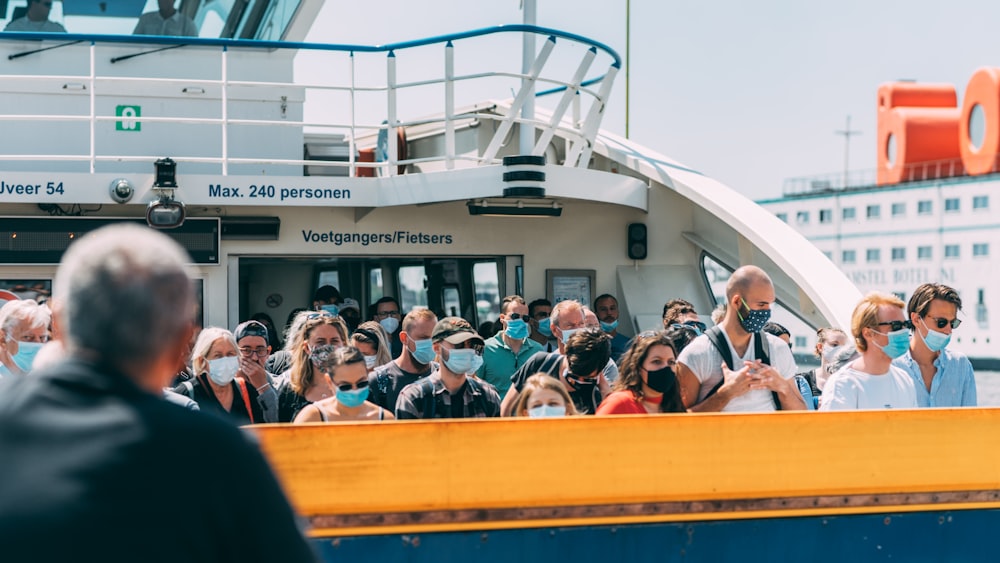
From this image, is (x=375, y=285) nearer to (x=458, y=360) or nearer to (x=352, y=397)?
(x=458, y=360)

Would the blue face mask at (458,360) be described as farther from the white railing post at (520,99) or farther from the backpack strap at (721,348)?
the white railing post at (520,99)

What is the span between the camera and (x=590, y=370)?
17.9ft

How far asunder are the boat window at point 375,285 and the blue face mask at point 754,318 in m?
7.16

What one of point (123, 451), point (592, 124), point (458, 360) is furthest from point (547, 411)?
point (592, 124)

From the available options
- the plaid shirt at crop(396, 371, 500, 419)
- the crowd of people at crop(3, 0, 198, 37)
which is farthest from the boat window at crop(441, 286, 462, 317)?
the plaid shirt at crop(396, 371, 500, 419)

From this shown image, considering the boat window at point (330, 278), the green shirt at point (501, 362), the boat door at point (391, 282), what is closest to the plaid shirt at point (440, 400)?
the green shirt at point (501, 362)

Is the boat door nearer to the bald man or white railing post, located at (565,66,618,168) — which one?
white railing post, located at (565,66,618,168)

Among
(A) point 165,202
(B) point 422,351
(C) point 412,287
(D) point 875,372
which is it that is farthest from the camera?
(C) point 412,287

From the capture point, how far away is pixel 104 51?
9.88 m

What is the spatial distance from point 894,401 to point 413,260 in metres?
6.35

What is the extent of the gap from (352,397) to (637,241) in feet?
19.1

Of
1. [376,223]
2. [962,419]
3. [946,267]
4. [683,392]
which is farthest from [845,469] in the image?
[946,267]

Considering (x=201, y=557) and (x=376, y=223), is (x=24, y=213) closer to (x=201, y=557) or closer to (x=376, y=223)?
(x=376, y=223)

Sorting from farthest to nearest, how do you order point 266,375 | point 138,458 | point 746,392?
point 266,375 → point 746,392 → point 138,458
